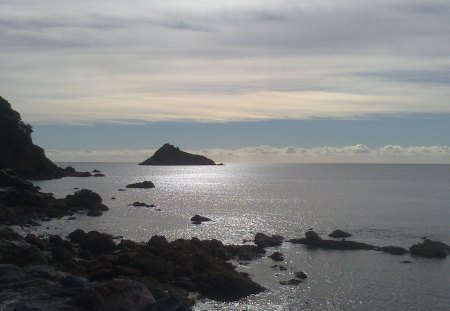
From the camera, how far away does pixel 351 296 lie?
39.0m

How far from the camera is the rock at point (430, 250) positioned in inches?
2128

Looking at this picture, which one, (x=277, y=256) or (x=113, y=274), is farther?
(x=277, y=256)

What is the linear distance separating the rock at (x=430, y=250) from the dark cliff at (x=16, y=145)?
118 m

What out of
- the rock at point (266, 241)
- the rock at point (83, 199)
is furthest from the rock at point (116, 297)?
the rock at point (83, 199)

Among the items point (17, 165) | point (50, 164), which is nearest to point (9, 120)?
point (17, 165)

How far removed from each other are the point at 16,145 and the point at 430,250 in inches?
4774

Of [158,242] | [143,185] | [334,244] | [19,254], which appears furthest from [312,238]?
[143,185]

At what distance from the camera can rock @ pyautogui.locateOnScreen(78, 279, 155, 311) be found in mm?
28312

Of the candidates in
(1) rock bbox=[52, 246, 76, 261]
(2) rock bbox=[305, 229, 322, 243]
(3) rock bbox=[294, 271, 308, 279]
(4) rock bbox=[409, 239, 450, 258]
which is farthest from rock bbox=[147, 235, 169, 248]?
(4) rock bbox=[409, 239, 450, 258]

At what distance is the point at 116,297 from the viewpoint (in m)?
28.8

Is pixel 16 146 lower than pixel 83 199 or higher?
higher

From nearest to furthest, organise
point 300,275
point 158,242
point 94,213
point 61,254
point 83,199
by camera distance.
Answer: point 61,254
point 300,275
point 158,242
point 94,213
point 83,199

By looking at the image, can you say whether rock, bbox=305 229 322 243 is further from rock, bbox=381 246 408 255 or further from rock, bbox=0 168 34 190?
rock, bbox=0 168 34 190

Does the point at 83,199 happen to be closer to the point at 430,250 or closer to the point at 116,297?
the point at 430,250
